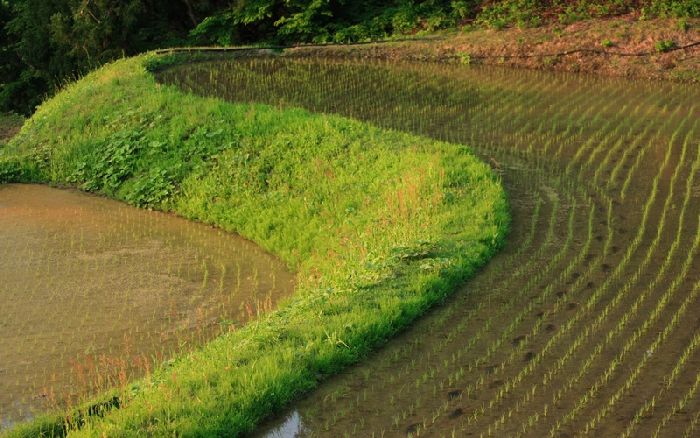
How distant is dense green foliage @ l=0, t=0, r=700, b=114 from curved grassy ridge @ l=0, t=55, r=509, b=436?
5.01 m

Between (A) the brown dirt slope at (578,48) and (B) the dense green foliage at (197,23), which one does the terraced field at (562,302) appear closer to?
(A) the brown dirt slope at (578,48)

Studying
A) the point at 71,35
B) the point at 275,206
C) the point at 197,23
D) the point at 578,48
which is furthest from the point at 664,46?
the point at 71,35

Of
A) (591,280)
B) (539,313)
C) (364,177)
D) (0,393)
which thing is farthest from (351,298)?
(364,177)

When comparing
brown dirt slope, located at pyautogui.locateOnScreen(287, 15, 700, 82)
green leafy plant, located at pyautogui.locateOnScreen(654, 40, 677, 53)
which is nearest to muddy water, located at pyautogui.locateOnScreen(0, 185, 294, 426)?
brown dirt slope, located at pyautogui.locateOnScreen(287, 15, 700, 82)

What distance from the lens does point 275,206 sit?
469 inches

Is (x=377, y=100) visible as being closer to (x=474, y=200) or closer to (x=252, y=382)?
(x=474, y=200)

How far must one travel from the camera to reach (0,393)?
7.52 metres

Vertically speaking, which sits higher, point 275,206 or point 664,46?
point 664,46

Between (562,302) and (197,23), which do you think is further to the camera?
(197,23)

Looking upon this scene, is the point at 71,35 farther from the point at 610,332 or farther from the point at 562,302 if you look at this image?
the point at 610,332

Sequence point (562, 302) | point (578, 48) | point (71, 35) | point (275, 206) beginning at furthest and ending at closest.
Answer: point (71, 35)
point (578, 48)
point (275, 206)
point (562, 302)

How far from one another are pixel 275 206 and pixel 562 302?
4.62 m

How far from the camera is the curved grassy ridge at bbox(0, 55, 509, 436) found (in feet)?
21.9

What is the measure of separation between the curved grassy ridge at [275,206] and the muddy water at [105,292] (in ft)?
1.49
